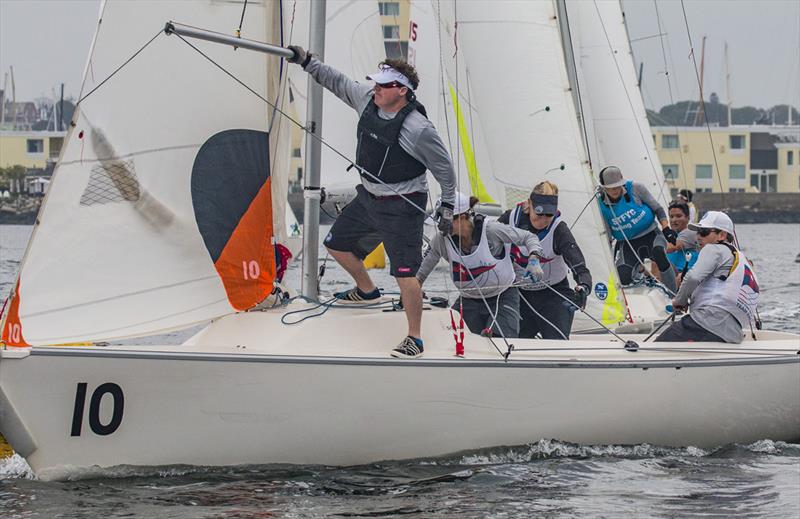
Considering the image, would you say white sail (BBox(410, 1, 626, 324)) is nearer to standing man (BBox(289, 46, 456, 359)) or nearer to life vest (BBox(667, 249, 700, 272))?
life vest (BBox(667, 249, 700, 272))

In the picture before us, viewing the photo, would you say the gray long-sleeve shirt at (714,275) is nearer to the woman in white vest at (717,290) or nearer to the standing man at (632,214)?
the woman in white vest at (717,290)

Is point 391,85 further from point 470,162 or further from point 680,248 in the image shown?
point 470,162

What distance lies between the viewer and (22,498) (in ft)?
18.2

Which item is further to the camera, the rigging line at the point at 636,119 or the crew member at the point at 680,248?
the rigging line at the point at 636,119

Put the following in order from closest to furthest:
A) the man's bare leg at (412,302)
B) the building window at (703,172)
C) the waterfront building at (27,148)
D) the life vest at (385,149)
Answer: the life vest at (385,149) < the man's bare leg at (412,302) < the waterfront building at (27,148) < the building window at (703,172)

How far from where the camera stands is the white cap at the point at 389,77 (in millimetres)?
5918

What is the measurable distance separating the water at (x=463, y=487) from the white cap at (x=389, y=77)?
5.61 ft

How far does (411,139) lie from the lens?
19.6ft

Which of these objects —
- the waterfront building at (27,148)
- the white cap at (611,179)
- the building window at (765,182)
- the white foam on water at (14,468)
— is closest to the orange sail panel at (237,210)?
the white foam on water at (14,468)

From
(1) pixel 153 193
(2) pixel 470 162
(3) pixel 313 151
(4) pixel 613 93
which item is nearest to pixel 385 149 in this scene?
(3) pixel 313 151

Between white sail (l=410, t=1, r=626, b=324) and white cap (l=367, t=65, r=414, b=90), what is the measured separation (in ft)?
12.2

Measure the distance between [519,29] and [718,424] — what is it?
430 cm

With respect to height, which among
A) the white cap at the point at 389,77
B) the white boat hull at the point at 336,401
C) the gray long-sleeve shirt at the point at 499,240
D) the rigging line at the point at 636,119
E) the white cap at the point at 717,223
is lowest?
the white boat hull at the point at 336,401

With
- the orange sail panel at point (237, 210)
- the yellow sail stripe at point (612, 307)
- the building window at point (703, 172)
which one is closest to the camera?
the orange sail panel at point (237, 210)
